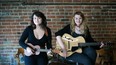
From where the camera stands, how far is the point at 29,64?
3.30 metres

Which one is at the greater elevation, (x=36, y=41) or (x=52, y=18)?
(x=52, y=18)

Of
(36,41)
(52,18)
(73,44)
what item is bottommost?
(73,44)

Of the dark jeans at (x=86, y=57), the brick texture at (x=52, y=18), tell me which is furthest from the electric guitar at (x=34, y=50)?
the brick texture at (x=52, y=18)

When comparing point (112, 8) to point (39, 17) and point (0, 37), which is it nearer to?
point (39, 17)

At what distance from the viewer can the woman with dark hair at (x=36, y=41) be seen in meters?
3.34

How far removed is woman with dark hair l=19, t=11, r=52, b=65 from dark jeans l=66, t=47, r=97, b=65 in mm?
436

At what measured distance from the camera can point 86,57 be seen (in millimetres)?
3508

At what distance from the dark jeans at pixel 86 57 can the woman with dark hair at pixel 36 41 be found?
0.44 meters

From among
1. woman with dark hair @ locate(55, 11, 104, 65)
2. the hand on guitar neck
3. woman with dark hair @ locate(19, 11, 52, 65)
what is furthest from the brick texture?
the hand on guitar neck

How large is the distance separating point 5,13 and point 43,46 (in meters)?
1.44

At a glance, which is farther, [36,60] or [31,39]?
[31,39]

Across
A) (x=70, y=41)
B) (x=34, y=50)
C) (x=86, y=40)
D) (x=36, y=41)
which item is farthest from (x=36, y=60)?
(x=86, y=40)

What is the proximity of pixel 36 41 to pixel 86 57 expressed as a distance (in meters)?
0.79

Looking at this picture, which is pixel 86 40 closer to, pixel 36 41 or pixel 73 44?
pixel 73 44
